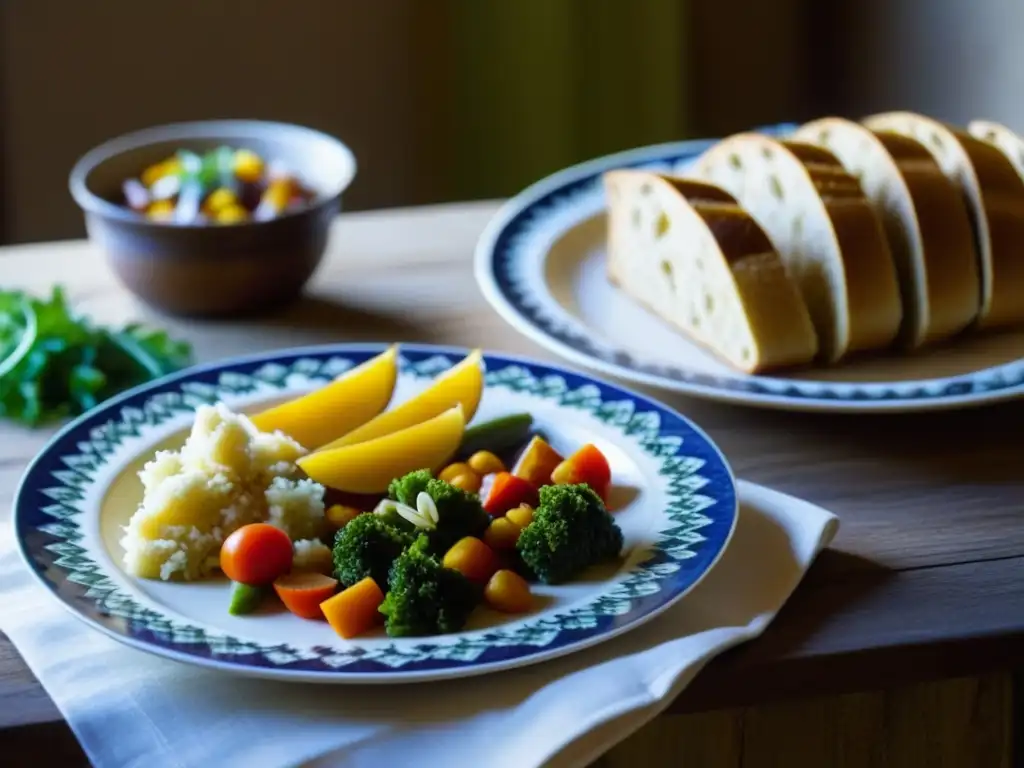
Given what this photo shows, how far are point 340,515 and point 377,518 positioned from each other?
9 cm

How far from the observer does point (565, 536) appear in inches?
45.6

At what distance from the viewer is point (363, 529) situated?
115 cm

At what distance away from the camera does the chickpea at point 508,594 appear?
114 cm

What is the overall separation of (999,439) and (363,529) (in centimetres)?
73

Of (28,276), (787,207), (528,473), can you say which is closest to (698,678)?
(528,473)

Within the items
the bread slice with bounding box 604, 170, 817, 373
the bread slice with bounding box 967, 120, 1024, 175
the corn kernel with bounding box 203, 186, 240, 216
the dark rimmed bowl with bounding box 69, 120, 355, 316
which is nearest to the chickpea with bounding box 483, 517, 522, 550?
the bread slice with bounding box 604, 170, 817, 373

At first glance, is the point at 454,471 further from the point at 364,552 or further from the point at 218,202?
the point at 218,202

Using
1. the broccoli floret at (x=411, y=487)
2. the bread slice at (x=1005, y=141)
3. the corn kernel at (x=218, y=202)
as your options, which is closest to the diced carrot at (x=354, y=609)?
the broccoli floret at (x=411, y=487)

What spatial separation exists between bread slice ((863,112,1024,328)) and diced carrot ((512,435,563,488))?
2.09 feet

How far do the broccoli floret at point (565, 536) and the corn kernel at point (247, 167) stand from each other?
0.87 m

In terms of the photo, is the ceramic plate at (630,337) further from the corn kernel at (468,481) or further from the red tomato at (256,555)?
the red tomato at (256,555)

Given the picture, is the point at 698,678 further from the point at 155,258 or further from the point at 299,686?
the point at 155,258

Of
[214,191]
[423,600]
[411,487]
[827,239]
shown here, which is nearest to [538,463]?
[411,487]

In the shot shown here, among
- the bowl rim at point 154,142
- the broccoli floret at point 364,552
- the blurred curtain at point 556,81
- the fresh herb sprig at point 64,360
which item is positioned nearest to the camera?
the broccoli floret at point 364,552
